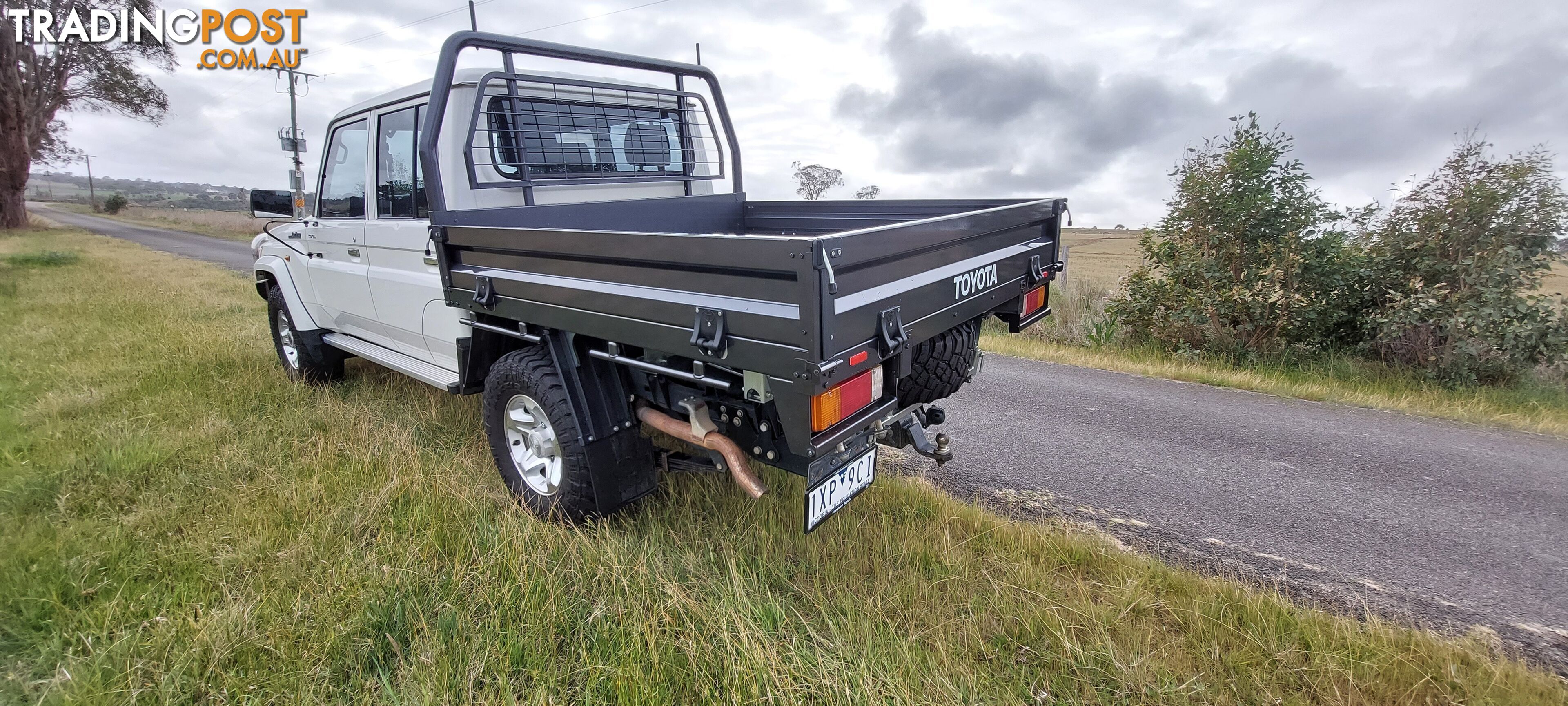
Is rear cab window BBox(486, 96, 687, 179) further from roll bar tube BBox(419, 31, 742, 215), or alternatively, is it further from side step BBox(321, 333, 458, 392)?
side step BBox(321, 333, 458, 392)

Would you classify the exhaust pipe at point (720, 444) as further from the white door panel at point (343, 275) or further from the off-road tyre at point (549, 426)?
the white door panel at point (343, 275)

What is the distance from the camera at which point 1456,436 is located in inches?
188

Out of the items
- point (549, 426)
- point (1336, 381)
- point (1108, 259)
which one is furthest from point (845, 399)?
point (1108, 259)

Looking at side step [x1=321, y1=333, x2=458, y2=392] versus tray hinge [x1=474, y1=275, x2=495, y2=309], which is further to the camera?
side step [x1=321, y1=333, x2=458, y2=392]

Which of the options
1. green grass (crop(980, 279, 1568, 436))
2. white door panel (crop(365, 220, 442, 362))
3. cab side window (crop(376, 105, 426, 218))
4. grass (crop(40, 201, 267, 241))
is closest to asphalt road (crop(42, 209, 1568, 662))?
green grass (crop(980, 279, 1568, 436))

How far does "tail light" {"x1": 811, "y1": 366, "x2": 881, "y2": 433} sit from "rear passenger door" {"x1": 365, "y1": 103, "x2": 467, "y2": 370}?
7.36 feet

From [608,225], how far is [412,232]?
3.29 ft

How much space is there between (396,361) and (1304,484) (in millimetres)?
5286

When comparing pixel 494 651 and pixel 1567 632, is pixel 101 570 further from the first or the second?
pixel 1567 632

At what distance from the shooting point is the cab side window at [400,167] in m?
3.85

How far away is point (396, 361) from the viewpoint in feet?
14.5

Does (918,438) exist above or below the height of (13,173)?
below

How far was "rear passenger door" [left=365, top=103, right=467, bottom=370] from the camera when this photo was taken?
3775 mm

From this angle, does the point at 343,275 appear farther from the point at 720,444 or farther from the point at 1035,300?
the point at 1035,300
